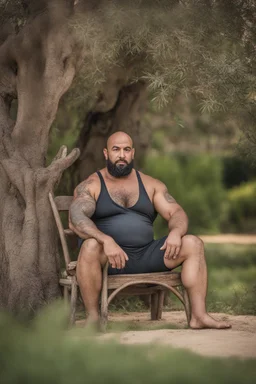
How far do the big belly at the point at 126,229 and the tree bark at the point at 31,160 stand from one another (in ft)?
2.44

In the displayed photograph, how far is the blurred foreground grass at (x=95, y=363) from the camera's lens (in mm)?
4395

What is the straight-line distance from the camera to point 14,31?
28.2ft

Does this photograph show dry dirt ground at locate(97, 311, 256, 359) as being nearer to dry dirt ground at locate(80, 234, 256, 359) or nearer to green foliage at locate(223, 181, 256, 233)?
dry dirt ground at locate(80, 234, 256, 359)

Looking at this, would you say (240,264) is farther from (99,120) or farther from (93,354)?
(93,354)

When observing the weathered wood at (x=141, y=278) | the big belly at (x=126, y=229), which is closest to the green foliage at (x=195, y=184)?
the big belly at (x=126, y=229)

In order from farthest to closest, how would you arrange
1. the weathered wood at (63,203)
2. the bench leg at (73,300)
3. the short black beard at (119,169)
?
the weathered wood at (63,203)
the short black beard at (119,169)
the bench leg at (73,300)

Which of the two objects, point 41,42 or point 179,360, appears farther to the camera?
point 41,42

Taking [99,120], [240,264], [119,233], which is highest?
[99,120]

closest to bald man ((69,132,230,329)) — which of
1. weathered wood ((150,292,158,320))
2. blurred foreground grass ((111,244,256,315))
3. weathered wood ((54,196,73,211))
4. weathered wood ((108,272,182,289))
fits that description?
weathered wood ((108,272,182,289))

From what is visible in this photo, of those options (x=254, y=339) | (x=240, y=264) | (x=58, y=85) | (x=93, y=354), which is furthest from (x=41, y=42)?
(x=240, y=264)

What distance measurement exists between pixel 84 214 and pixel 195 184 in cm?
1545

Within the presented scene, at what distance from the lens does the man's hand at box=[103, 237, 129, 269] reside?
22.1 feet

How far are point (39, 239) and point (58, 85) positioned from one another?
4.65ft

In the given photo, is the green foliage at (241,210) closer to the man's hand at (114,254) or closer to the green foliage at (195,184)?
the green foliage at (195,184)
